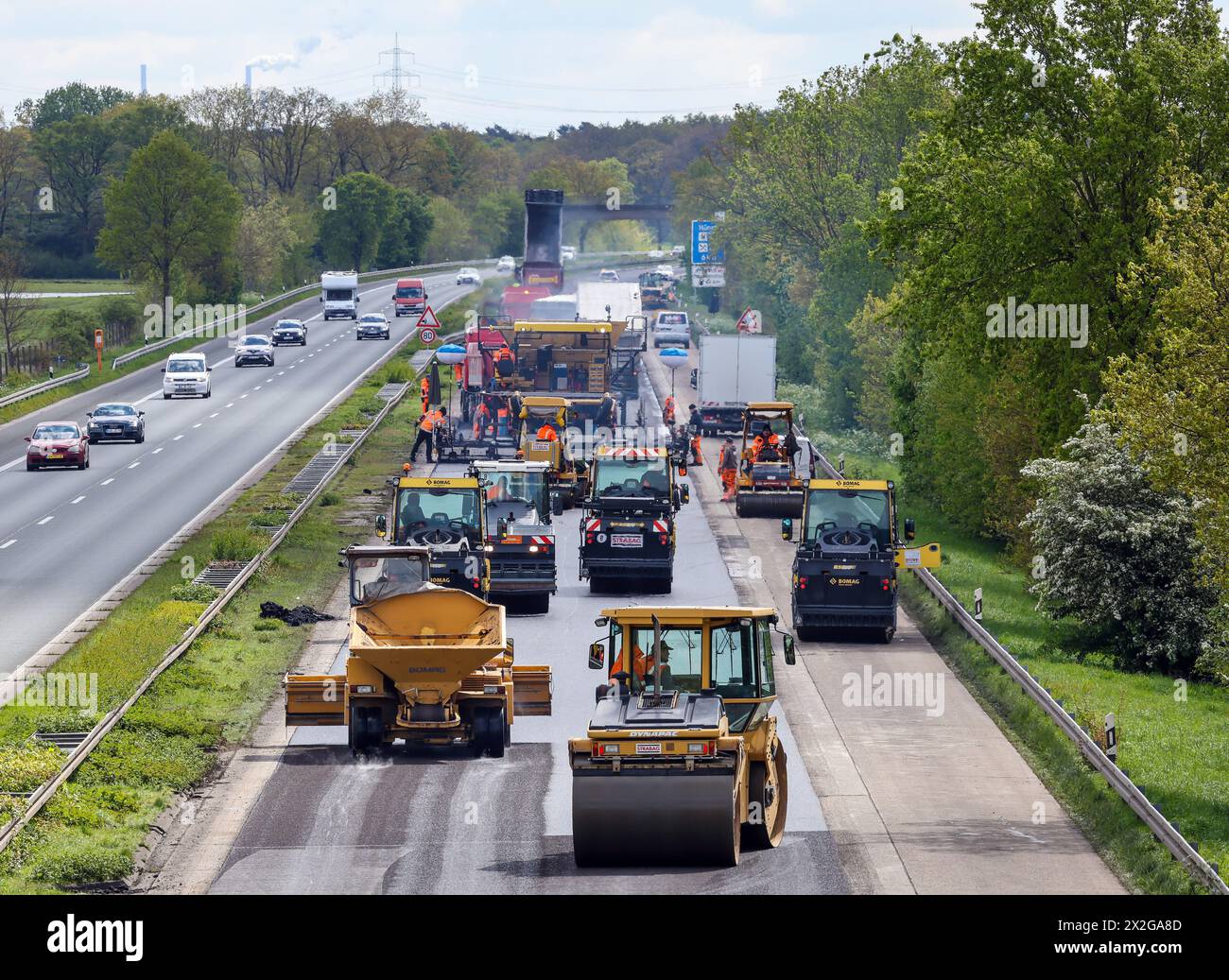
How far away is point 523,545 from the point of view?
34750mm

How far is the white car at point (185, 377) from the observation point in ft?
247

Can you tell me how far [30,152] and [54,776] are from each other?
141 meters

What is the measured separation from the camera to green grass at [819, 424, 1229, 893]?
2189 centimetres

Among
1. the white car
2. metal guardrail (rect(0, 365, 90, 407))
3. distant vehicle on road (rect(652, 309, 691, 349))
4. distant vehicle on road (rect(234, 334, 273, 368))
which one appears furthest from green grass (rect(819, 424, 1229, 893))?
distant vehicle on road (rect(652, 309, 691, 349))

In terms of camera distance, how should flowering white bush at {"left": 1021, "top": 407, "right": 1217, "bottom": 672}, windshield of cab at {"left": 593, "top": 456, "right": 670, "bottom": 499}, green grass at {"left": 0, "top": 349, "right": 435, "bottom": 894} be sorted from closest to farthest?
green grass at {"left": 0, "top": 349, "right": 435, "bottom": 894} < flowering white bush at {"left": 1021, "top": 407, "right": 1217, "bottom": 672} < windshield of cab at {"left": 593, "top": 456, "right": 670, "bottom": 499}

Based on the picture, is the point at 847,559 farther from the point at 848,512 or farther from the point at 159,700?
the point at 159,700

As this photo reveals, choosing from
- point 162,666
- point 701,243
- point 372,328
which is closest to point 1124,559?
point 162,666

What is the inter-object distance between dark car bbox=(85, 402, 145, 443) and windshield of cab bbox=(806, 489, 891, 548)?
3433cm

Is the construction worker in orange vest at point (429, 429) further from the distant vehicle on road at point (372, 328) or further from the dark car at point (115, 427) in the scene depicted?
the distant vehicle on road at point (372, 328)

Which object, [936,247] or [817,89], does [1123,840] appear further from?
[817,89]

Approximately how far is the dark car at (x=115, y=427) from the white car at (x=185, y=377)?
12046mm

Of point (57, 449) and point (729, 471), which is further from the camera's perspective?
point (57, 449)

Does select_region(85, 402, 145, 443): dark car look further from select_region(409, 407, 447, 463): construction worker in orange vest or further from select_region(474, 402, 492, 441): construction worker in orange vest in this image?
select_region(474, 402, 492, 441): construction worker in orange vest

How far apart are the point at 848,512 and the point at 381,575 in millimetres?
10892
